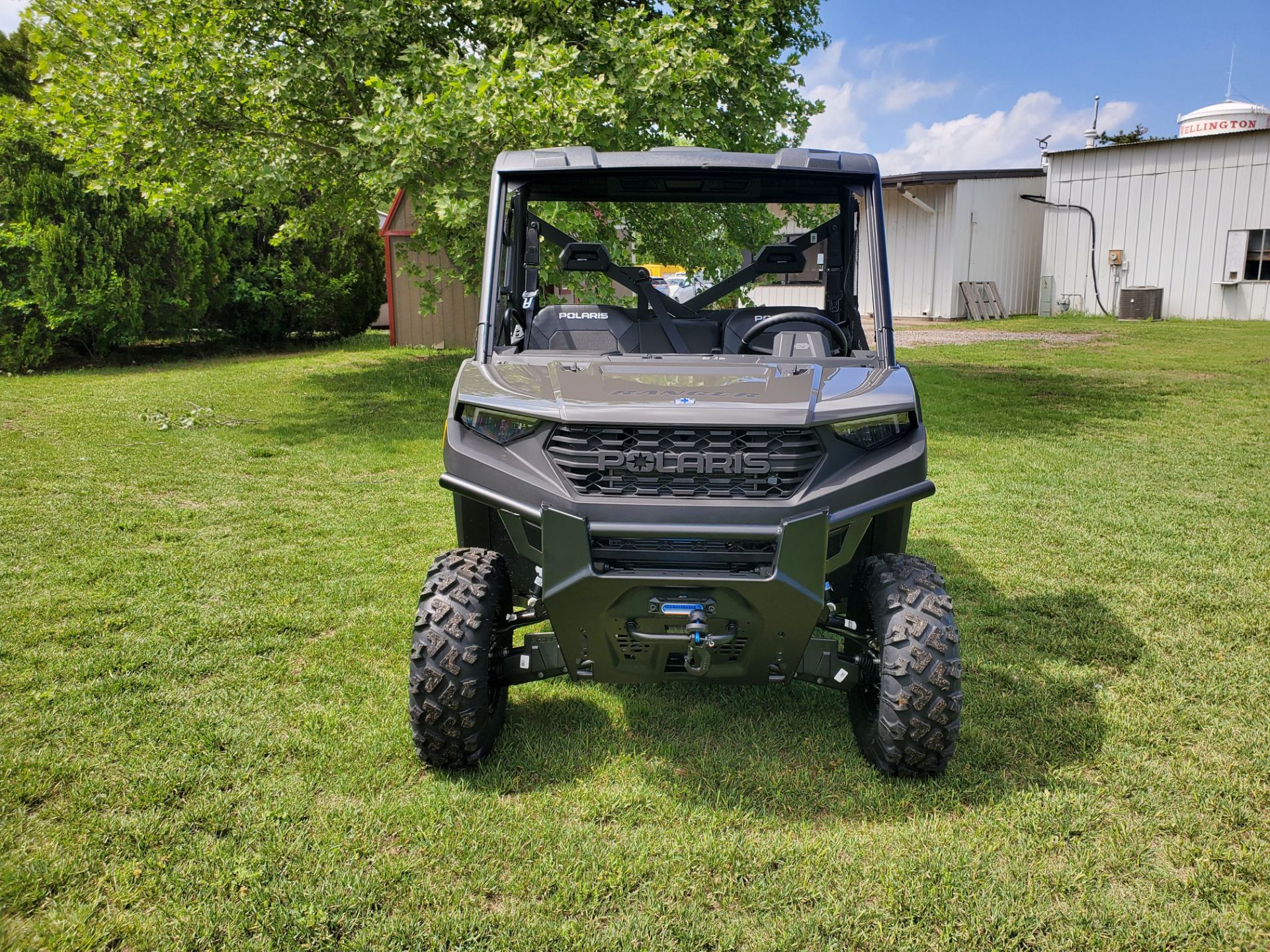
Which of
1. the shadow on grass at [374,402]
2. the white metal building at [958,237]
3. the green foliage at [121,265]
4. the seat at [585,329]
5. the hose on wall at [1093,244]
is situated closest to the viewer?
the seat at [585,329]

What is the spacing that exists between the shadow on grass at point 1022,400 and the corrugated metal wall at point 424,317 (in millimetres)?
8515

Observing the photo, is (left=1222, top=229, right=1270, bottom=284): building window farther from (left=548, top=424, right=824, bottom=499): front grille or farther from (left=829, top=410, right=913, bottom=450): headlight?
(left=548, top=424, right=824, bottom=499): front grille

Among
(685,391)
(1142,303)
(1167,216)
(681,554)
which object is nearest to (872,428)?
(685,391)

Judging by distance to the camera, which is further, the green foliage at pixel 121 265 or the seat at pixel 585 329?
the green foliage at pixel 121 265

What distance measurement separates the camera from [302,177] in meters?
11.2

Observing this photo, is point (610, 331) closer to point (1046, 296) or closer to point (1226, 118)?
point (1046, 296)

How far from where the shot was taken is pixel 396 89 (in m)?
8.88

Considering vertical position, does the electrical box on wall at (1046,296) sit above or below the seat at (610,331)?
above

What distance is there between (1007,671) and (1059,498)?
324 centimetres

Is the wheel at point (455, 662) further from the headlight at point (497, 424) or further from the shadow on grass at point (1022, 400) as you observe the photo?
the shadow on grass at point (1022, 400)

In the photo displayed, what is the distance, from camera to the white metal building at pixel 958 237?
22.1 meters

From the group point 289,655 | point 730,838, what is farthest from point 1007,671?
point 289,655

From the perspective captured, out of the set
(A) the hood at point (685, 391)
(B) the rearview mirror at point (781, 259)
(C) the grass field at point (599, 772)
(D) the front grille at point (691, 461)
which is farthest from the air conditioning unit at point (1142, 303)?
(D) the front grille at point (691, 461)

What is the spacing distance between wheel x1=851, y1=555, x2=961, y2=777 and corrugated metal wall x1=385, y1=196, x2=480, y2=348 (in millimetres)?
15261
